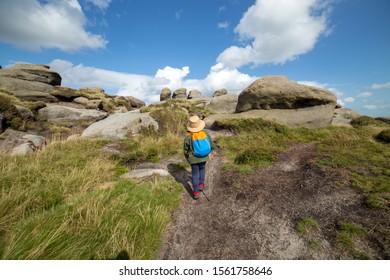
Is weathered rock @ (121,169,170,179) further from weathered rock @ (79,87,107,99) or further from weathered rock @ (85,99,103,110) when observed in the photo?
weathered rock @ (79,87,107,99)

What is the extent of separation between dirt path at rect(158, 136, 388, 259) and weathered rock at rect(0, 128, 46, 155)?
7263mm

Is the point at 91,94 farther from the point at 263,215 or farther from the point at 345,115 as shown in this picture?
the point at 345,115

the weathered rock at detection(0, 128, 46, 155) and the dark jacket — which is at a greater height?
the dark jacket

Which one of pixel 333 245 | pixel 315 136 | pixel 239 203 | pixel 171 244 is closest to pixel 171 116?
pixel 315 136

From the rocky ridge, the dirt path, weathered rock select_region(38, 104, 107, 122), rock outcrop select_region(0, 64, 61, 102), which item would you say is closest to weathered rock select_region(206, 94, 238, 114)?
the rocky ridge

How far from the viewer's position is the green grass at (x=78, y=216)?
117 inches

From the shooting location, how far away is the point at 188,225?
15.3 ft

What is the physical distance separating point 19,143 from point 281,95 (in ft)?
55.3

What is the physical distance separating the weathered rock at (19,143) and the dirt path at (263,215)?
726 cm

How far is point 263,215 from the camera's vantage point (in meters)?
4.71

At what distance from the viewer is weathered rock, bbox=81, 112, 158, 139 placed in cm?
1251

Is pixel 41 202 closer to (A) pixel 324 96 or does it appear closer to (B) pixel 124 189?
(B) pixel 124 189

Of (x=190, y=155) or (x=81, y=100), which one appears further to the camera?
(x=81, y=100)

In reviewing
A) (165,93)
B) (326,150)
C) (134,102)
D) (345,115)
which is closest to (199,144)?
(326,150)
